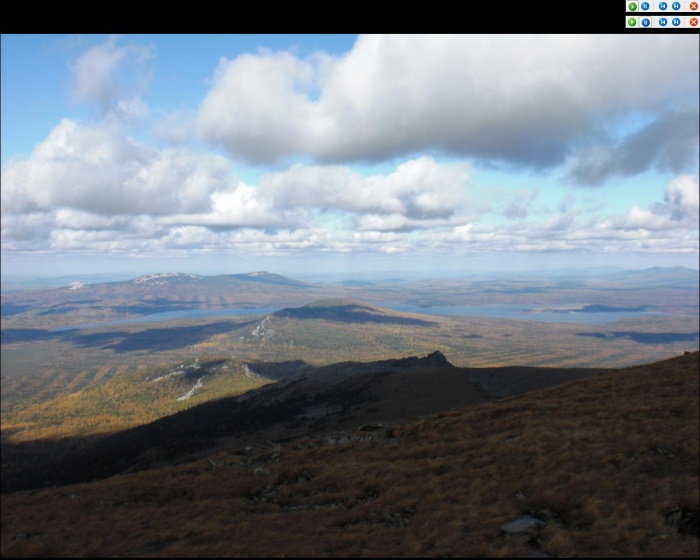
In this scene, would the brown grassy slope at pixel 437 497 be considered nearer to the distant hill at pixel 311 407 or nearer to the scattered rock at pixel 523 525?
the scattered rock at pixel 523 525

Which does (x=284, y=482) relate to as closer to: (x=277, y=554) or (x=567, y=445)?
(x=277, y=554)
